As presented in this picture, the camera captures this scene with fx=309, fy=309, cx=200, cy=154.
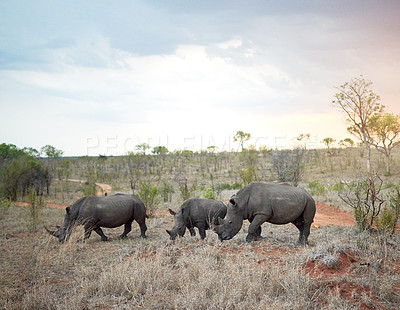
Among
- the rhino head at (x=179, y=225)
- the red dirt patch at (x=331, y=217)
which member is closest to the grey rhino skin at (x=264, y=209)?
the rhino head at (x=179, y=225)

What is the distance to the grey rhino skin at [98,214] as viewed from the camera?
1031 cm

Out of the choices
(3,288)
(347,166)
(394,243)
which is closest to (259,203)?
(394,243)

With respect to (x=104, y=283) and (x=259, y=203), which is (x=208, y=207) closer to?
(x=259, y=203)

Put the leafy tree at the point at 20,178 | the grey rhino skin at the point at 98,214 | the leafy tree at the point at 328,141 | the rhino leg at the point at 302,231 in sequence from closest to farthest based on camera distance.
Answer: the rhino leg at the point at 302,231, the grey rhino skin at the point at 98,214, the leafy tree at the point at 20,178, the leafy tree at the point at 328,141

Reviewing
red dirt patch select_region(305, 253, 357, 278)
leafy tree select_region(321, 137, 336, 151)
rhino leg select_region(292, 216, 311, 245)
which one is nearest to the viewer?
red dirt patch select_region(305, 253, 357, 278)

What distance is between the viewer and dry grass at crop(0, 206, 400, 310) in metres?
4.85

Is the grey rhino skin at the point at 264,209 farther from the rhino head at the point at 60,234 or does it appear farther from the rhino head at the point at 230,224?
the rhino head at the point at 60,234

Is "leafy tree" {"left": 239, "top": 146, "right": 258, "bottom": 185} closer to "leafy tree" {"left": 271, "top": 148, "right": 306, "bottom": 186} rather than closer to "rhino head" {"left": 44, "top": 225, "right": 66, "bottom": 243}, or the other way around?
"leafy tree" {"left": 271, "top": 148, "right": 306, "bottom": 186}

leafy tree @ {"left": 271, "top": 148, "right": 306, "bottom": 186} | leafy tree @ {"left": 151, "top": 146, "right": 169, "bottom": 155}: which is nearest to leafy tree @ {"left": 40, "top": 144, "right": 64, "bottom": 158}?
leafy tree @ {"left": 151, "top": 146, "right": 169, "bottom": 155}

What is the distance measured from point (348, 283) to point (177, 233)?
18.2ft

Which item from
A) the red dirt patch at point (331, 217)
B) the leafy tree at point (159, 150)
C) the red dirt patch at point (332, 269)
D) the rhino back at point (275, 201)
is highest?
the leafy tree at point (159, 150)

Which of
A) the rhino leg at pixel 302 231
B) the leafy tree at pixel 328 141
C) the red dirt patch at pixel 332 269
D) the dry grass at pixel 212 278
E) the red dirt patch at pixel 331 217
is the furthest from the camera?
the leafy tree at pixel 328 141

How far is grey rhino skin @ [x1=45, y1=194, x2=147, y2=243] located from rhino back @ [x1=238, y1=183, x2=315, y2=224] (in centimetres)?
422

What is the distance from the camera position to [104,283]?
18.5 ft
